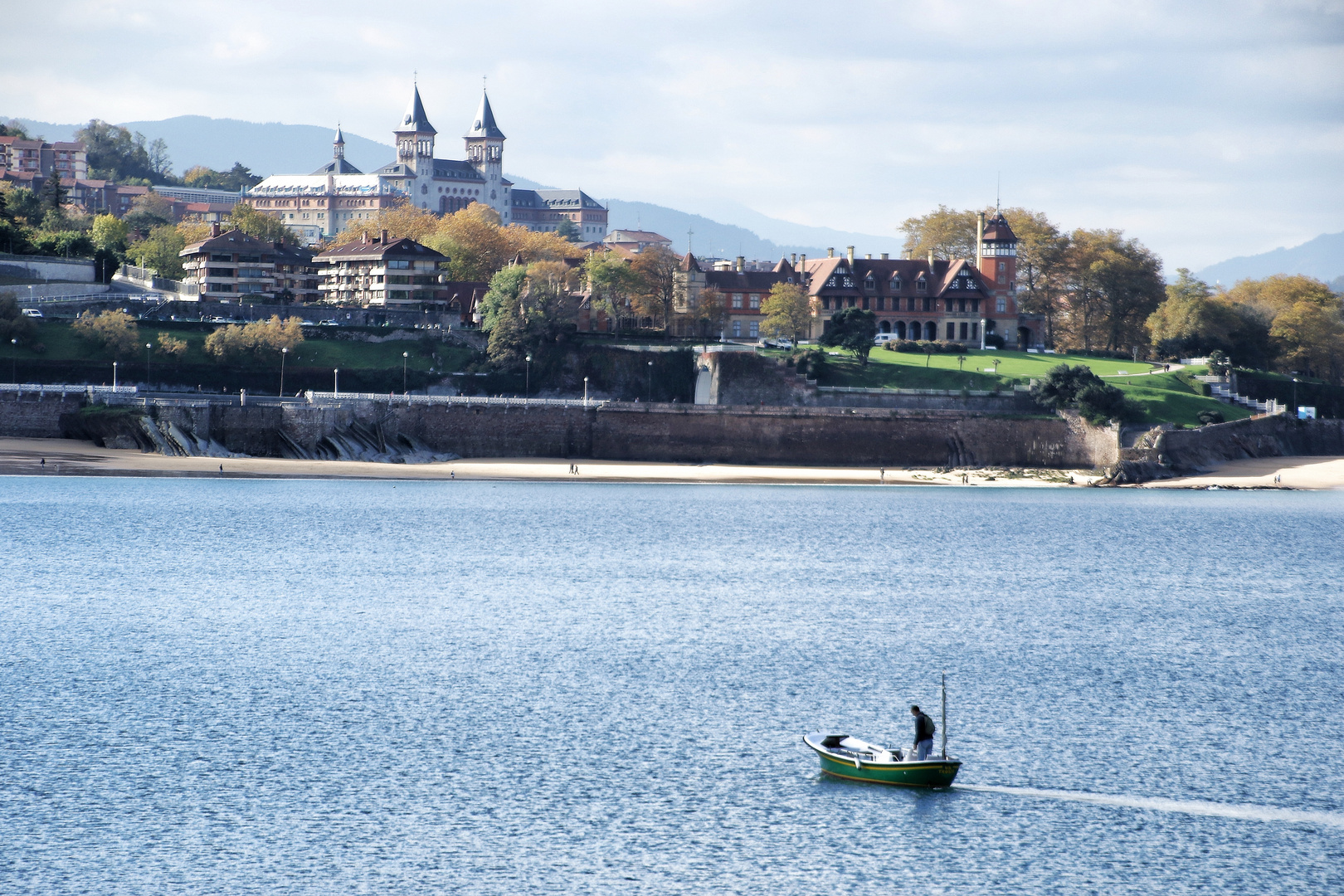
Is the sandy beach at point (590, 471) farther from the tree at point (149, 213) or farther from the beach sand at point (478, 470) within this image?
the tree at point (149, 213)

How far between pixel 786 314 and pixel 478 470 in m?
37.1

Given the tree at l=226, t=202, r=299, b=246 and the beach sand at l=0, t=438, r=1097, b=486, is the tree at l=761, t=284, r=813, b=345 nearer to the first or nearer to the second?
the beach sand at l=0, t=438, r=1097, b=486

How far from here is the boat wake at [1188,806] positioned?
81.7 ft

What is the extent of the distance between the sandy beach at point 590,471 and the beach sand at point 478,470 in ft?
0.17

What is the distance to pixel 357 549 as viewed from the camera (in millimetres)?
55062

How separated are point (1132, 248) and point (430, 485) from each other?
74350 millimetres

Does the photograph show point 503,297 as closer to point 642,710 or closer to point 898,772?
point 642,710

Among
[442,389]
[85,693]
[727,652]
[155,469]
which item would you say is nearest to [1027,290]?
[442,389]

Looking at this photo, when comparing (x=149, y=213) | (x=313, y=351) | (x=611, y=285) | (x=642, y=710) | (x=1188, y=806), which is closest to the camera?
(x=1188, y=806)

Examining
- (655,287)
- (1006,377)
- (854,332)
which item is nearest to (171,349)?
(655,287)

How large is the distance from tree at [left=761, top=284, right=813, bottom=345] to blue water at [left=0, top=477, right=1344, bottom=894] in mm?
49411

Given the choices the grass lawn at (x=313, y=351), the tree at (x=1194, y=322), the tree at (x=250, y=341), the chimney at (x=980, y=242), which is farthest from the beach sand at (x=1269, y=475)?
the tree at (x=250, y=341)

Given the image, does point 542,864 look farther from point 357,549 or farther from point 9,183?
point 9,183

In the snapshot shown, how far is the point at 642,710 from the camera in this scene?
102 feet
